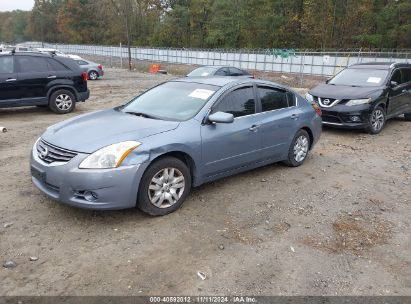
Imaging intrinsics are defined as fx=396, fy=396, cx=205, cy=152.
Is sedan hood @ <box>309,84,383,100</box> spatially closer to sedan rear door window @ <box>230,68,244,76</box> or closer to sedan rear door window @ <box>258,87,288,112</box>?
sedan rear door window @ <box>258,87,288,112</box>

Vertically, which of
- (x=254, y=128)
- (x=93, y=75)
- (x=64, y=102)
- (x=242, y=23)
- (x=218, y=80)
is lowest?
(x=93, y=75)

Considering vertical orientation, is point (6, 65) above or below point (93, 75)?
above

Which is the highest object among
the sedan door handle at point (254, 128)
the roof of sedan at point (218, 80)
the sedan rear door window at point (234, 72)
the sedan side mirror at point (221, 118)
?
the roof of sedan at point (218, 80)

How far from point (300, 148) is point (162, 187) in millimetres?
3060

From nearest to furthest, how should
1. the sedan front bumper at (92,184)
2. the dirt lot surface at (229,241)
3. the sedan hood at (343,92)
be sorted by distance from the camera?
the dirt lot surface at (229,241)
the sedan front bumper at (92,184)
the sedan hood at (343,92)

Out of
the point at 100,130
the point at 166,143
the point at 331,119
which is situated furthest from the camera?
the point at 331,119

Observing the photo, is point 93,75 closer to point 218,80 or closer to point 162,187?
point 218,80

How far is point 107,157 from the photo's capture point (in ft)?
13.7

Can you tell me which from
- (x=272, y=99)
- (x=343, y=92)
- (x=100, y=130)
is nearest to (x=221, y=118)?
(x=100, y=130)

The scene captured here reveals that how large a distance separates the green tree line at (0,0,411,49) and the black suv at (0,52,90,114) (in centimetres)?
3211

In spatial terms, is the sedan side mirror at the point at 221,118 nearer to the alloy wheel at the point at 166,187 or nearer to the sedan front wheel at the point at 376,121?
the alloy wheel at the point at 166,187

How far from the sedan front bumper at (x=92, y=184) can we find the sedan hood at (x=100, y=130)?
0.23 metres

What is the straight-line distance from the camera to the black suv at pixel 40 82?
10164mm

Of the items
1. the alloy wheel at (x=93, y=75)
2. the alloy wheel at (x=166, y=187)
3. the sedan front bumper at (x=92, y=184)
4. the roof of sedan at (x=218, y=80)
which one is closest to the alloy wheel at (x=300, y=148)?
the roof of sedan at (x=218, y=80)
